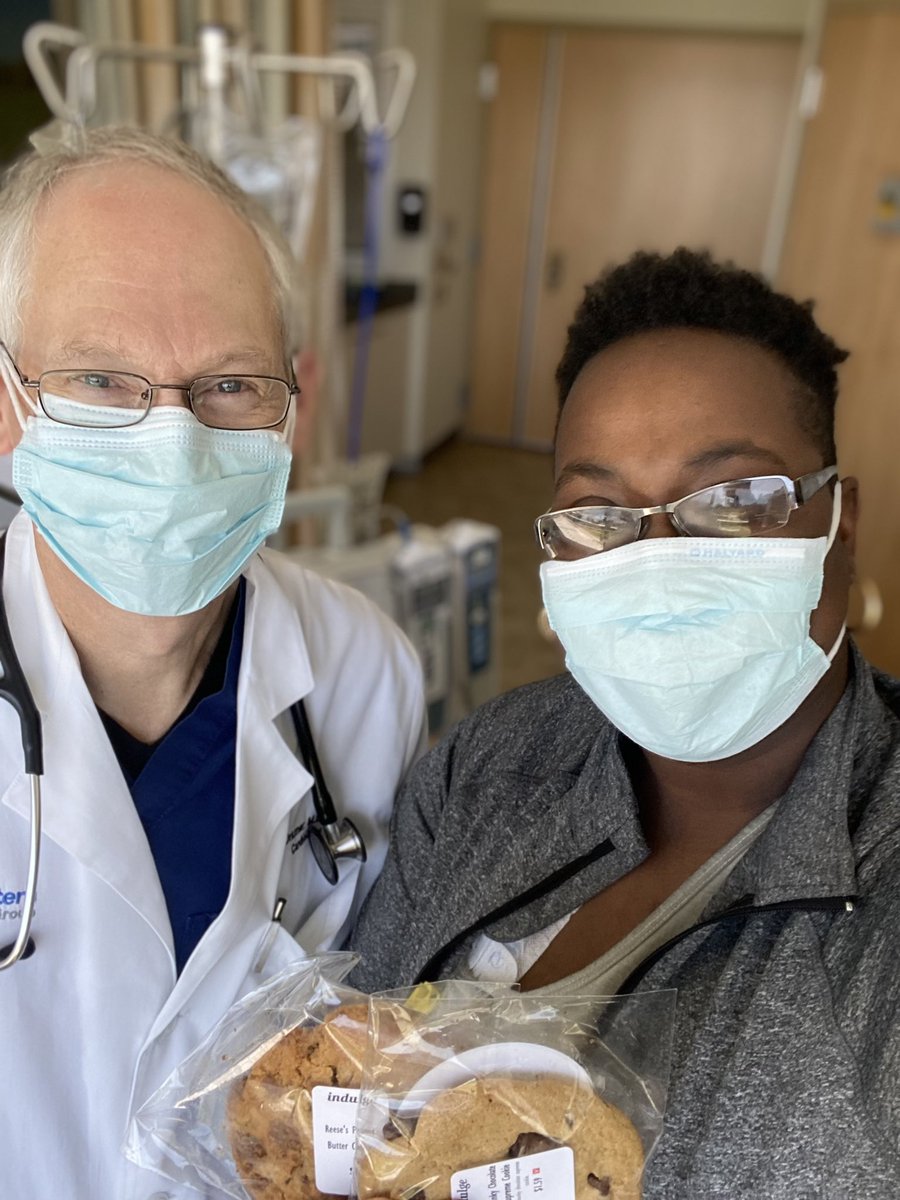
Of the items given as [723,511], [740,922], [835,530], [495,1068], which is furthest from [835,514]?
[495,1068]

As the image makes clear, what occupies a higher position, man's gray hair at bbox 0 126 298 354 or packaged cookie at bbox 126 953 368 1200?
man's gray hair at bbox 0 126 298 354

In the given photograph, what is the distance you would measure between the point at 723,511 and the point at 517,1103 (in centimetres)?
51

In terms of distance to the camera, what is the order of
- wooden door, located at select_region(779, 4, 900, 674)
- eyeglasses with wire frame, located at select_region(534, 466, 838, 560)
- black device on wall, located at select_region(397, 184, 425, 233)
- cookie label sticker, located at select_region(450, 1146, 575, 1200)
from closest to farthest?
1. cookie label sticker, located at select_region(450, 1146, 575, 1200)
2. eyeglasses with wire frame, located at select_region(534, 466, 838, 560)
3. wooden door, located at select_region(779, 4, 900, 674)
4. black device on wall, located at select_region(397, 184, 425, 233)

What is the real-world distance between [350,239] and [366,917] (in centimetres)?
466

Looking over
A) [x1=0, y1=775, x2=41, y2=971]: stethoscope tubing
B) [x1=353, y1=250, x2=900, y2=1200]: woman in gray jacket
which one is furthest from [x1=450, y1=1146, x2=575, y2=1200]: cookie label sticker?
[x1=0, y1=775, x2=41, y2=971]: stethoscope tubing

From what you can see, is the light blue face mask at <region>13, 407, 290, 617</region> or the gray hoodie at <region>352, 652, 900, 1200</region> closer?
the gray hoodie at <region>352, 652, 900, 1200</region>

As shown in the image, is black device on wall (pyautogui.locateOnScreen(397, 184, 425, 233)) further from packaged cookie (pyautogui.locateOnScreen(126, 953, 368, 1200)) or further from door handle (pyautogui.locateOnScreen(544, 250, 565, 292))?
packaged cookie (pyautogui.locateOnScreen(126, 953, 368, 1200))

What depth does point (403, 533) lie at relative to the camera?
8.13 feet

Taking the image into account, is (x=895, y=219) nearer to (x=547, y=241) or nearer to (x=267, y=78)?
(x=267, y=78)

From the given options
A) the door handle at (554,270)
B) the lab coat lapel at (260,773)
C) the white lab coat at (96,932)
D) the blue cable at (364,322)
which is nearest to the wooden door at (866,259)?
the blue cable at (364,322)

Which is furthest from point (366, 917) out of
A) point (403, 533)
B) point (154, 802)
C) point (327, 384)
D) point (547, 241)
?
point (547, 241)

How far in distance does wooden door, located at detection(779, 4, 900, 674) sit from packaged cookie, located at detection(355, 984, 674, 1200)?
2.39 m

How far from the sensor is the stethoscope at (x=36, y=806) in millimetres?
882

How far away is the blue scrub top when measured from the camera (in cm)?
105
